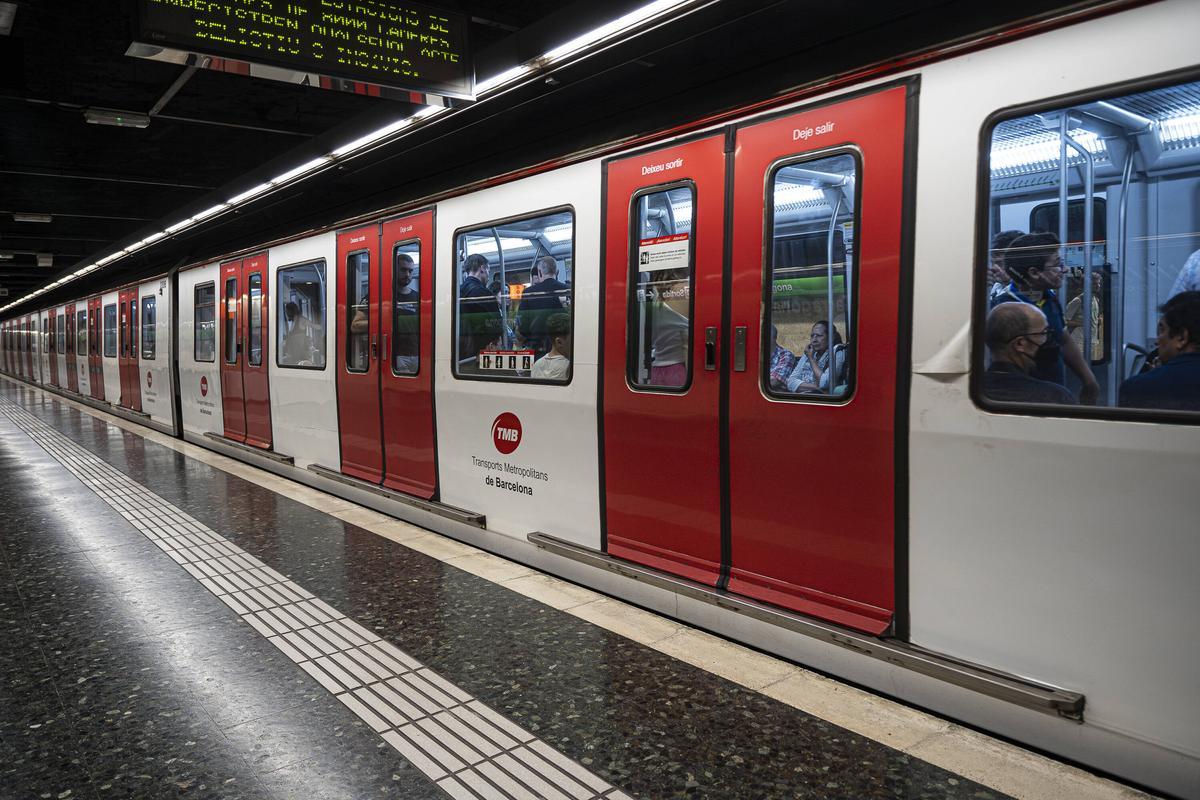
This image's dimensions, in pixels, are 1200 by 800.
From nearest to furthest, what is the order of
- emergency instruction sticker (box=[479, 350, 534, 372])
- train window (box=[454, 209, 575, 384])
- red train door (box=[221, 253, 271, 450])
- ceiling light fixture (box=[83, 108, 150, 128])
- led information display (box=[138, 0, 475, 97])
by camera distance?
led information display (box=[138, 0, 475, 97]) → train window (box=[454, 209, 575, 384]) → emergency instruction sticker (box=[479, 350, 534, 372]) → ceiling light fixture (box=[83, 108, 150, 128]) → red train door (box=[221, 253, 271, 450])

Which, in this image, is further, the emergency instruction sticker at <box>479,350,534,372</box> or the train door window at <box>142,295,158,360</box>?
the train door window at <box>142,295,158,360</box>

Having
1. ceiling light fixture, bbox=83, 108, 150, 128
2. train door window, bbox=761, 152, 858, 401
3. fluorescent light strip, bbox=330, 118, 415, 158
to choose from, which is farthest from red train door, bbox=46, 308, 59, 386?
train door window, bbox=761, 152, 858, 401

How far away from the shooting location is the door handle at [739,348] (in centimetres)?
312

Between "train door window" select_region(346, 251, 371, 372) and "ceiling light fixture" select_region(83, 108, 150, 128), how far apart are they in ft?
6.27

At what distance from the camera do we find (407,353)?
18.0ft

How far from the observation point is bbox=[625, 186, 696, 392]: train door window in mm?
3396

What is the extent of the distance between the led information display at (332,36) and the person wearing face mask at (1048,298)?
268 cm

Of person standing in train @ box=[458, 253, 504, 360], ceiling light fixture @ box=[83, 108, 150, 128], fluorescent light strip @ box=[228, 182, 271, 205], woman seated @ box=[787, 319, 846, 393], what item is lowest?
woman seated @ box=[787, 319, 846, 393]

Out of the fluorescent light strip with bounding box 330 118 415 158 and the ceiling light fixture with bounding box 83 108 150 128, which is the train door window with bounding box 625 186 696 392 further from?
the ceiling light fixture with bounding box 83 108 150 128

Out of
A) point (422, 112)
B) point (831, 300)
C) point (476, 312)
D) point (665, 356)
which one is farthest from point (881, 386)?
point (422, 112)

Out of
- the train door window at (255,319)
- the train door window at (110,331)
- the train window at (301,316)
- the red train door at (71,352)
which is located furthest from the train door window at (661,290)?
the red train door at (71,352)

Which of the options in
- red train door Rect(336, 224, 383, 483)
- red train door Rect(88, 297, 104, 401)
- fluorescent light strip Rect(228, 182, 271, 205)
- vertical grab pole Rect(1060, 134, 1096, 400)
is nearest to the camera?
vertical grab pole Rect(1060, 134, 1096, 400)

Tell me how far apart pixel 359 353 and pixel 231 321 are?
312 cm

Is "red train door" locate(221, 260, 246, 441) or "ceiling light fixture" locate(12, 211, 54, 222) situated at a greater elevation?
"ceiling light fixture" locate(12, 211, 54, 222)
